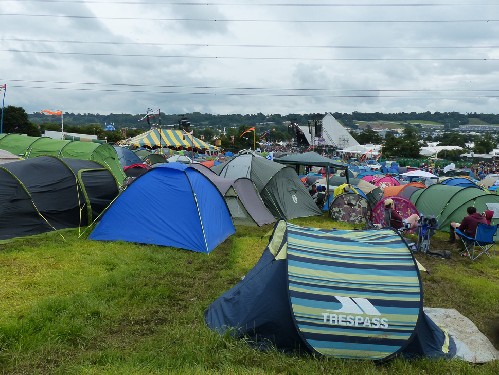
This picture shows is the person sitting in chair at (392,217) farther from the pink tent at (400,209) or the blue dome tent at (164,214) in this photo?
the blue dome tent at (164,214)

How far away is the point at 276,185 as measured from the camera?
1323cm

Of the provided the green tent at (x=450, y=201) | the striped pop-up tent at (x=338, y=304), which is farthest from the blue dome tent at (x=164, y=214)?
the green tent at (x=450, y=201)

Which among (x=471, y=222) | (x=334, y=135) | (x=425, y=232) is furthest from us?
(x=334, y=135)

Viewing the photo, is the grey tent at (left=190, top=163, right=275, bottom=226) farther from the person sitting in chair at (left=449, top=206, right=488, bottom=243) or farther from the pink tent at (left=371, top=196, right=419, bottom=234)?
the person sitting in chair at (left=449, top=206, right=488, bottom=243)

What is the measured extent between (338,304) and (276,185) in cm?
912

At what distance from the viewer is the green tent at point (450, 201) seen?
1197 centimetres

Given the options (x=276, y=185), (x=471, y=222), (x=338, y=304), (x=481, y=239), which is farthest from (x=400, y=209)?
(x=338, y=304)

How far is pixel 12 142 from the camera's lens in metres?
20.5

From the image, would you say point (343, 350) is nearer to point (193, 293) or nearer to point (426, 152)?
point (193, 293)

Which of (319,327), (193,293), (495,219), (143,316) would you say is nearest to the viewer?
(319,327)

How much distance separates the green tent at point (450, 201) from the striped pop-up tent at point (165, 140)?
29.1m

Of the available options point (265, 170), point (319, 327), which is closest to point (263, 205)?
point (265, 170)

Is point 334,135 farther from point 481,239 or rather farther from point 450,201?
point 481,239

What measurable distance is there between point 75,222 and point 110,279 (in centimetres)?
369
